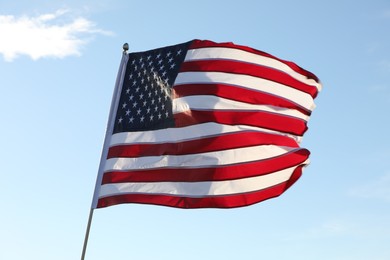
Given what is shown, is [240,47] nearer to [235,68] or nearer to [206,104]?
[235,68]

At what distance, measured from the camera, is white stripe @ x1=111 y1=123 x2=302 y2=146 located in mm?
17969

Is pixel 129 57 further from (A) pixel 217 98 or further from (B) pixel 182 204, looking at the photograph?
(B) pixel 182 204

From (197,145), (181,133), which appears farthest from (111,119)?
(197,145)

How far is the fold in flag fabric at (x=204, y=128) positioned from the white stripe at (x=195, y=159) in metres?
0.02

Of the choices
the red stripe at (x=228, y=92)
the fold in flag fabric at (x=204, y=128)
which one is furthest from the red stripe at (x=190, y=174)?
the red stripe at (x=228, y=92)

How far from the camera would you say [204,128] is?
18.0 m

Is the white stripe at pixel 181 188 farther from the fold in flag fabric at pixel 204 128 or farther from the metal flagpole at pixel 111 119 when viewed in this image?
the metal flagpole at pixel 111 119

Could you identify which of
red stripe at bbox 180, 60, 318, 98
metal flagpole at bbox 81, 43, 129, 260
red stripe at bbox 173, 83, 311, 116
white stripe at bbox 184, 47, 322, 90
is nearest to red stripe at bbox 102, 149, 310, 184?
metal flagpole at bbox 81, 43, 129, 260

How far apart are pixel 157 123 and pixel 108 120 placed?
1.32 m

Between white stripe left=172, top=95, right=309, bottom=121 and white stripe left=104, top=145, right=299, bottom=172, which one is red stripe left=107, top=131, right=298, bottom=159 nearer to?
white stripe left=104, top=145, right=299, bottom=172

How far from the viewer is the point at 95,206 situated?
17.8m

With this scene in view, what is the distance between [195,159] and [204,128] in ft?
2.57

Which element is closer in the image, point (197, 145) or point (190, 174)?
point (190, 174)

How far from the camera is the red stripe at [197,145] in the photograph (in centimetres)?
1789
